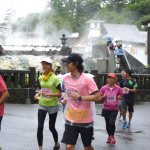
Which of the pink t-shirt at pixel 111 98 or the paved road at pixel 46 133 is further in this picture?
the pink t-shirt at pixel 111 98

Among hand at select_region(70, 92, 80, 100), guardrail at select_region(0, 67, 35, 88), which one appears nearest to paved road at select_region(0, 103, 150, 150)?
hand at select_region(70, 92, 80, 100)

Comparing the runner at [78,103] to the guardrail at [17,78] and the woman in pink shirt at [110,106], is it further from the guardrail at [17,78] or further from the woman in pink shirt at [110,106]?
the guardrail at [17,78]

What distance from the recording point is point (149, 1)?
83875 mm

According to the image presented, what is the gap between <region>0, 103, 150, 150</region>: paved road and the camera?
26.3 feet

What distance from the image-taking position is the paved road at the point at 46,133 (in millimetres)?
8008

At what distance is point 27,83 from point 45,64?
9.20 meters

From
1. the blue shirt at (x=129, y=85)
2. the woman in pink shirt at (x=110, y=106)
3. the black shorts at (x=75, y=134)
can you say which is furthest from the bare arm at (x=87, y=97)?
the blue shirt at (x=129, y=85)

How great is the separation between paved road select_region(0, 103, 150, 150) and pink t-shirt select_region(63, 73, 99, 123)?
26cm

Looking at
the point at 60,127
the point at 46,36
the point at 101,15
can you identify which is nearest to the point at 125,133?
the point at 60,127

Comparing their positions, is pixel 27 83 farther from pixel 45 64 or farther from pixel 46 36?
pixel 46 36

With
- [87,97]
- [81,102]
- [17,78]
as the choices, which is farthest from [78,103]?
[17,78]

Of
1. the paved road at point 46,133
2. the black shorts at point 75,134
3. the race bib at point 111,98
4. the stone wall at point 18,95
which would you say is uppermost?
the race bib at point 111,98

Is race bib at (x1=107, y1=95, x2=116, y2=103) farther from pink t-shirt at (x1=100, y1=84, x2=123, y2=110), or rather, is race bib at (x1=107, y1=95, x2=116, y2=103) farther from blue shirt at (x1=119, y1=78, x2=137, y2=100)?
blue shirt at (x1=119, y1=78, x2=137, y2=100)

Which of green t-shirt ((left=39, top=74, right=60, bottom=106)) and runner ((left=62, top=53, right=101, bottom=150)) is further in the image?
green t-shirt ((left=39, top=74, right=60, bottom=106))
